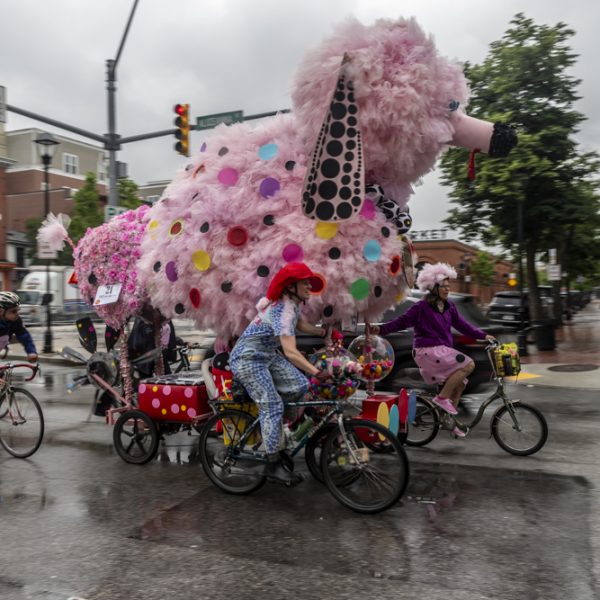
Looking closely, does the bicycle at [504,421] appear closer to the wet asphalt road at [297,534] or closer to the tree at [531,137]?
the wet asphalt road at [297,534]

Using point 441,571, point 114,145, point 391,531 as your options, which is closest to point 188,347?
point 391,531

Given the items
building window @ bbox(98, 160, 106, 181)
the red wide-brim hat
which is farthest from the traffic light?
building window @ bbox(98, 160, 106, 181)

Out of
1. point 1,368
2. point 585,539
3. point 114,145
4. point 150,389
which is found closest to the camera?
point 585,539

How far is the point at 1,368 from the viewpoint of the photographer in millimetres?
6863

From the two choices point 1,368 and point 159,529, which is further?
point 1,368

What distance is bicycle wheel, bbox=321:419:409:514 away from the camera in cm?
454

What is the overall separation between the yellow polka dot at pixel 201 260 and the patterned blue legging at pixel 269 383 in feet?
2.59

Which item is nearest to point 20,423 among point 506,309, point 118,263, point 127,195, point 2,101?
point 118,263

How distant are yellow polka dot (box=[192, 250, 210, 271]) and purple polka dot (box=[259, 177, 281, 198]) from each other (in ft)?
2.21

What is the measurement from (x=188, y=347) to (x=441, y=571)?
16.5 feet

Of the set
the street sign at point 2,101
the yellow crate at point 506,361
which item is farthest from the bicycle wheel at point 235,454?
the street sign at point 2,101

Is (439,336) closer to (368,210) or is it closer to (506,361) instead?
(506,361)

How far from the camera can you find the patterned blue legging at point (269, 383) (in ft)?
16.1

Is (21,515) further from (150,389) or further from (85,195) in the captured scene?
(85,195)
